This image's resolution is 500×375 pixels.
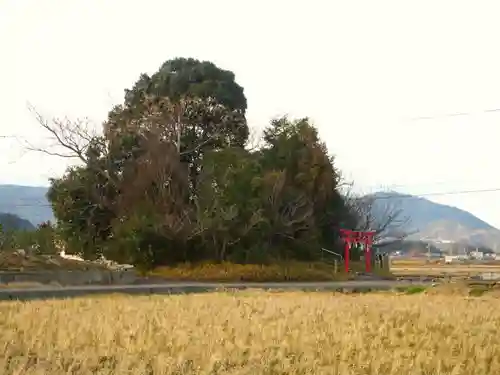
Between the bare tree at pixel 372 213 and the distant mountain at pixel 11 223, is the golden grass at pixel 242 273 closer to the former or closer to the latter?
the bare tree at pixel 372 213

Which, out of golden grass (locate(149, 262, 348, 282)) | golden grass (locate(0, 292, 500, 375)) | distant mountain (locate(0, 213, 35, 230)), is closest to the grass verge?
golden grass (locate(149, 262, 348, 282))

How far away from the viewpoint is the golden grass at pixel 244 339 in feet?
28.3

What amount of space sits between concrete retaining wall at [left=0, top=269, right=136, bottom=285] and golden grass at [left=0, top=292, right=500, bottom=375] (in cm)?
1068

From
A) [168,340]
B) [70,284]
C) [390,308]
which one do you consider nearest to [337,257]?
[70,284]

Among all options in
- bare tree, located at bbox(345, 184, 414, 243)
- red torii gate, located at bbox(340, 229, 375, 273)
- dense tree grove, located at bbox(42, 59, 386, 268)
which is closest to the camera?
dense tree grove, located at bbox(42, 59, 386, 268)

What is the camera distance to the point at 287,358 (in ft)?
30.4

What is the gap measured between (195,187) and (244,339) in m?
27.9

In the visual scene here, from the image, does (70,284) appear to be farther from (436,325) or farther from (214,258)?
(436,325)

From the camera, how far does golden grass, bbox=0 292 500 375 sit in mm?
8625

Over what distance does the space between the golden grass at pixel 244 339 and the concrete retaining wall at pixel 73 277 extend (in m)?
10.7

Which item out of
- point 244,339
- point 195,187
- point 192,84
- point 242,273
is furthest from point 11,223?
point 244,339

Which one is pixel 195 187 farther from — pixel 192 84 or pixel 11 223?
pixel 11 223

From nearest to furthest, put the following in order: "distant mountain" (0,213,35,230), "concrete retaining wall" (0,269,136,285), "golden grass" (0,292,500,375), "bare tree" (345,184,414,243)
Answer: "golden grass" (0,292,500,375) < "concrete retaining wall" (0,269,136,285) < "distant mountain" (0,213,35,230) < "bare tree" (345,184,414,243)

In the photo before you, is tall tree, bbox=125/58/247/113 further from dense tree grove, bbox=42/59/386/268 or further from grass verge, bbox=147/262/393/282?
grass verge, bbox=147/262/393/282
